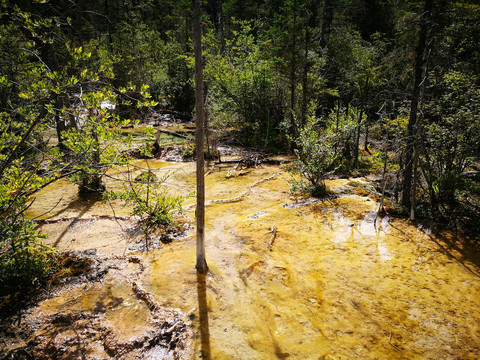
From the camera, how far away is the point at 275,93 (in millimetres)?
15477

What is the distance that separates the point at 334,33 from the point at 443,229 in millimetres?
18518

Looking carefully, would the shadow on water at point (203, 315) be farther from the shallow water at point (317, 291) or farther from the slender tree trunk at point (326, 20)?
the slender tree trunk at point (326, 20)

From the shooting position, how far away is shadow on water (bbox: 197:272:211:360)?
3.39 meters

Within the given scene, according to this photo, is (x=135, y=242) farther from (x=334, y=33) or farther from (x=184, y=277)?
(x=334, y=33)

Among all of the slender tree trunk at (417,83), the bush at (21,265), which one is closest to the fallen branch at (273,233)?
the slender tree trunk at (417,83)

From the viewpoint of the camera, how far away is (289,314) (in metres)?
4.04

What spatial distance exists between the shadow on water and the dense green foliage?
259cm

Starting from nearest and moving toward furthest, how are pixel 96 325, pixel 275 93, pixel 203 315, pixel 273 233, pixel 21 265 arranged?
pixel 96 325 < pixel 203 315 < pixel 21 265 < pixel 273 233 < pixel 275 93

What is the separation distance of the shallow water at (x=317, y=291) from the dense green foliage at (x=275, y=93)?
6.23 feet

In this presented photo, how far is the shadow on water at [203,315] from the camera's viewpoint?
339 cm

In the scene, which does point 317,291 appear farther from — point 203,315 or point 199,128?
point 199,128

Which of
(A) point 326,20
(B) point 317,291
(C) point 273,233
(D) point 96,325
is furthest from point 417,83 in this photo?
(A) point 326,20

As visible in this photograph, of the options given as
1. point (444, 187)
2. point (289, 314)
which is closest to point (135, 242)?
point (289, 314)

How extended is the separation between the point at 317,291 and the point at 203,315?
2059 millimetres
